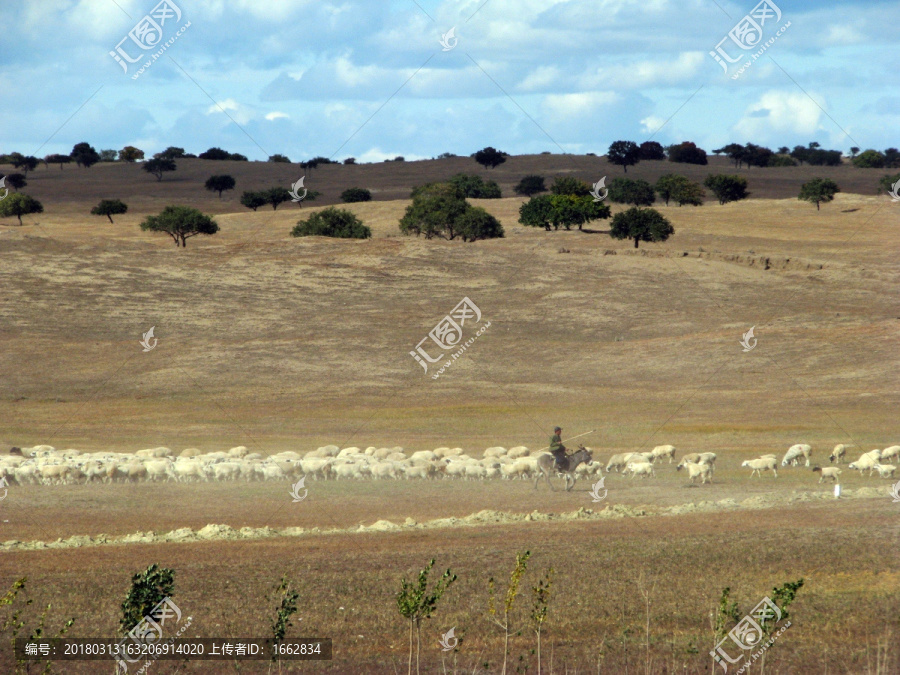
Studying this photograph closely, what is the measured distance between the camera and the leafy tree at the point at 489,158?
6289 inches

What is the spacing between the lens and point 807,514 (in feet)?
74.0

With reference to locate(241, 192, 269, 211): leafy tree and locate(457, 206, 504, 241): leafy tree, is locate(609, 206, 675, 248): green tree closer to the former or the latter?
locate(457, 206, 504, 241): leafy tree

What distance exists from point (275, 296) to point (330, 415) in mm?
20521

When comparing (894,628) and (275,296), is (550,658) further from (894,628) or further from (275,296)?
(275,296)

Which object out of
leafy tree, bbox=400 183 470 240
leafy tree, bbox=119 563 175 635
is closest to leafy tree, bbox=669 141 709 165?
leafy tree, bbox=400 183 470 240

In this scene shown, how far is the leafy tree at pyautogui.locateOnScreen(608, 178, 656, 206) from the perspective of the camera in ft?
362

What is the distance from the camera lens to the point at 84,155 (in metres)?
159

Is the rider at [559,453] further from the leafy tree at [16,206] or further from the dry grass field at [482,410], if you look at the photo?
the leafy tree at [16,206]

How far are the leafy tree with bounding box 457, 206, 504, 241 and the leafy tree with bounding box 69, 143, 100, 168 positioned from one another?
97092 mm

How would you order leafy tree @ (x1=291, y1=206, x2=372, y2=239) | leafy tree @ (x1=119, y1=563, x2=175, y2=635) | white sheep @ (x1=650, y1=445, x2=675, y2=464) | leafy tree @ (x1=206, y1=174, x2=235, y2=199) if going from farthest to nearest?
leafy tree @ (x1=206, y1=174, x2=235, y2=199) → leafy tree @ (x1=291, y1=206, x2=372, y2=239) → white sheep @ (x1=650, y1=445, x2=675, y2=464) → leafy tree @ (x1=119, y1=563, x2=175, y2=635)

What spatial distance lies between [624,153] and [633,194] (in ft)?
124

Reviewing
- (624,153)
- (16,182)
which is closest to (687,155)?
(624,153)

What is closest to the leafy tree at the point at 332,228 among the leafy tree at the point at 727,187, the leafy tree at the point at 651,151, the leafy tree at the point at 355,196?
the leafy tree at the point at 355,196

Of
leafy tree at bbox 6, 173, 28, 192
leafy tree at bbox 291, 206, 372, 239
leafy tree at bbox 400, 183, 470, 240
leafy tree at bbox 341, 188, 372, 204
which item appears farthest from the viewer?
leafy tree at bbox 6, 173, 28, 192
